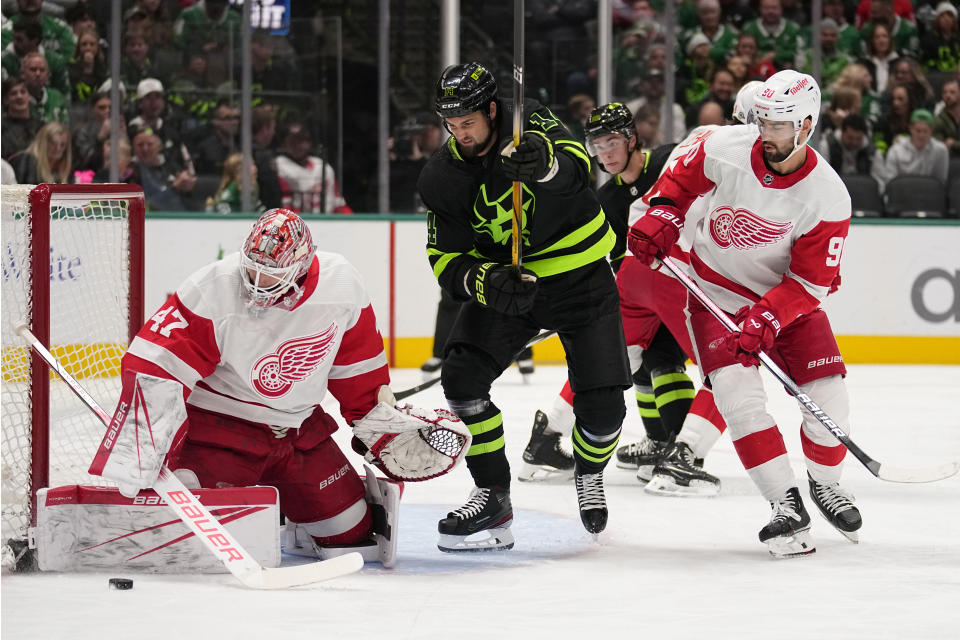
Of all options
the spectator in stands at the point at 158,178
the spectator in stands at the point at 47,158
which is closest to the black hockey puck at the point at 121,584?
the spectator in stands at the point at 47,158

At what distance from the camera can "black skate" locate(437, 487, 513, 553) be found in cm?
306

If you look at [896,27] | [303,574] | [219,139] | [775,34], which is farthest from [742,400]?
[896,27]

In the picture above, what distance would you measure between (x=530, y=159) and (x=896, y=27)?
545cm

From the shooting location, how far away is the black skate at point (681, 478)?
381cm

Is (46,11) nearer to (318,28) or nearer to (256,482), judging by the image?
(318,28)

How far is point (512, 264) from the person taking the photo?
306 centimetres

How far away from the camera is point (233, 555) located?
260cm

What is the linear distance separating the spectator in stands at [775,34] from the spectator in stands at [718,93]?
0.82 ft

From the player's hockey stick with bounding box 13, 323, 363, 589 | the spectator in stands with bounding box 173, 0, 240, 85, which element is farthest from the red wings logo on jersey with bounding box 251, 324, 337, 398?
the spectator in stands with bounding box 173, 0, 240, 85

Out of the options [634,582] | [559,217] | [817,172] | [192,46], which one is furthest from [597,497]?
[192,46]

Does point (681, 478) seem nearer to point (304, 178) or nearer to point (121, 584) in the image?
point (121, 584)

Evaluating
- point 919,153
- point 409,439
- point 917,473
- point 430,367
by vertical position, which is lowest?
point 430,367

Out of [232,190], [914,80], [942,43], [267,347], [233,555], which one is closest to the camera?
[233,555]

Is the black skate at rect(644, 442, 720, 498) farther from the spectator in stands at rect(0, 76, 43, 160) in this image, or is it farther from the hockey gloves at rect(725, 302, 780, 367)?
the spectator in stands at rect(0, 76, 43, 160)
